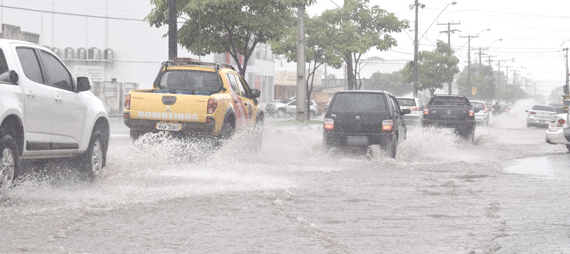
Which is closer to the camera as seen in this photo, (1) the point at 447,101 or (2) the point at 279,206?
(2) the point at 279,206

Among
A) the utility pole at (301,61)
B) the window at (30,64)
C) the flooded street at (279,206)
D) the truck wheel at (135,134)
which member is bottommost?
the flooded street at (279,206)

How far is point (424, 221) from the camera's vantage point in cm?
690

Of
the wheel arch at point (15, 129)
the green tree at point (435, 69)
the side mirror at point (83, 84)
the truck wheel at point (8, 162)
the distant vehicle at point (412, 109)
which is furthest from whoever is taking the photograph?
the green tree at point (435, 69)

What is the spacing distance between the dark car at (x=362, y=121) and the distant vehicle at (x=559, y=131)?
4.86m

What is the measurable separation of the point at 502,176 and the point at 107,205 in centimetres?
679

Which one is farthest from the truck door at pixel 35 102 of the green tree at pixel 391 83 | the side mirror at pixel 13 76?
the green tree at pixel 391 83

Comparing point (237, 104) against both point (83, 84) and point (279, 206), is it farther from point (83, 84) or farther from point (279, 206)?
point (279, 206)

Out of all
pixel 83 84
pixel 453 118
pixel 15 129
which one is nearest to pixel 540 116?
pixel 453 118

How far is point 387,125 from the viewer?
1370 centimetres

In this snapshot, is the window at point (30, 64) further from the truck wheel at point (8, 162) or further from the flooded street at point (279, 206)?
the flooded street at point (279, 206)

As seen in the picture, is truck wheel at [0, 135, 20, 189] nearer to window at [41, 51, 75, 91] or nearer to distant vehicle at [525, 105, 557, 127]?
window at [41, 51, 75, 91]

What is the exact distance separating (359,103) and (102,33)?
36.9m

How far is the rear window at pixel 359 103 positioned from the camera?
1406 cm

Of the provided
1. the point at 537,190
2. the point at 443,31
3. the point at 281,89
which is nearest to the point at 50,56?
the point at 537,190
